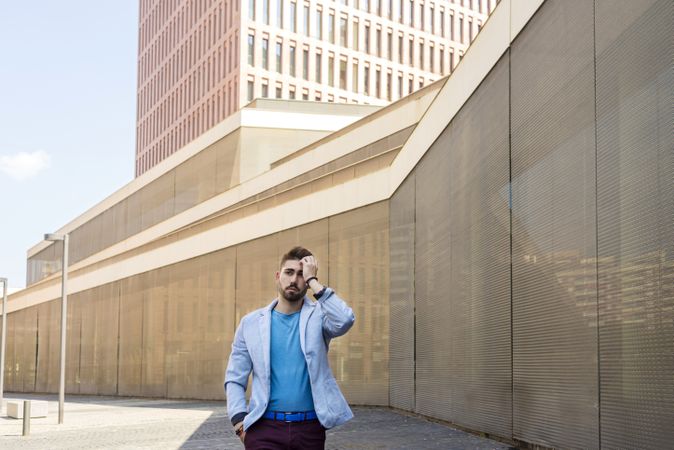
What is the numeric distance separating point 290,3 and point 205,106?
31.8 feet

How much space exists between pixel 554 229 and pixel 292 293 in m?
5.55

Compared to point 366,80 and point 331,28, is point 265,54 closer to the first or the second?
point 331,28

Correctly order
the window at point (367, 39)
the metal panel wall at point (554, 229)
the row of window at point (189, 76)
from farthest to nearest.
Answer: the window at point (367, 39) → the row of window at point (189, 76) → the metal panel wall at point (554, 229)

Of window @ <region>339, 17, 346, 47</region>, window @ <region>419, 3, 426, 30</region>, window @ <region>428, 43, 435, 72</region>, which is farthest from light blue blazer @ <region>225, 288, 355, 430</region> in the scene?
window @ <region>419, 3, 426, 30</region>

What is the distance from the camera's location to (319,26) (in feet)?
227

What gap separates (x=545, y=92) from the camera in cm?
1018

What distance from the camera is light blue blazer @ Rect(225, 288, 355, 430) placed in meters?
4.65

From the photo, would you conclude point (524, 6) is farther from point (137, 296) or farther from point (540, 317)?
point (137, 296)

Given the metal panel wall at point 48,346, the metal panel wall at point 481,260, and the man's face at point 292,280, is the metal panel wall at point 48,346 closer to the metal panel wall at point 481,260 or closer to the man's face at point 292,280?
the metal panel wall at point 481,260

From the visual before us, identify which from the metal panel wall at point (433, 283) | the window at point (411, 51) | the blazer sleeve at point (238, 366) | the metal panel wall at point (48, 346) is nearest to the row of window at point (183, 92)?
the window at point (411, 51)

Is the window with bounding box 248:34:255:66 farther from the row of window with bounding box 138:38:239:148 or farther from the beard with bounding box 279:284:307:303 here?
the beard with bounding box 279:284:307:303

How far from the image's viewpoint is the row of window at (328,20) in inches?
2613

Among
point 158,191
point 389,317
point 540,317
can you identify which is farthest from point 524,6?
point 158,191

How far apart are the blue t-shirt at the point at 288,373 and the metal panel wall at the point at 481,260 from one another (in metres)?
7.02
